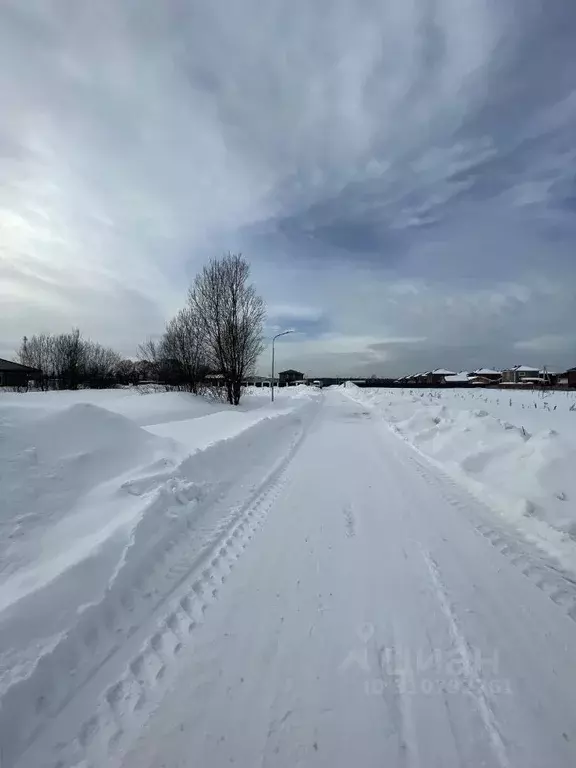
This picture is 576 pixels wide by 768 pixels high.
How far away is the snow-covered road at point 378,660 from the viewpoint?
7.04ft

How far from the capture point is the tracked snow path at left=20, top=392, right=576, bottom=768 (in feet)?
7.02

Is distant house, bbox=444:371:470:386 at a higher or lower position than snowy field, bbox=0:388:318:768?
higher

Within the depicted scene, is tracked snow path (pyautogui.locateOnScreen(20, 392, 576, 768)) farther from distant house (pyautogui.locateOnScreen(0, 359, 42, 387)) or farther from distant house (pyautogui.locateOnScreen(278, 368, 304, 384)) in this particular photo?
distant house (pyautogui.locateOnScreen(278, 368, 304, 384))

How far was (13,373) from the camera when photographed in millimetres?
Result: 53156

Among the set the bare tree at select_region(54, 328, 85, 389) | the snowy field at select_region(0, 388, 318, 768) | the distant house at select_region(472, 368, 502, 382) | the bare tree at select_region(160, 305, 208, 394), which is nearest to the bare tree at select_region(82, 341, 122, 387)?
the bare tree at select_region(54, 328, 85, 389)

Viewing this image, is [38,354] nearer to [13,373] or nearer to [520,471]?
[13,373]

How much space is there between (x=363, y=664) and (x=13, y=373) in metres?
64.5

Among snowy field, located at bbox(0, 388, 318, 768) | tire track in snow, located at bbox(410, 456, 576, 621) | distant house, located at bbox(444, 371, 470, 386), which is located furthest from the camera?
distant house, located at bbox(444, 371, 470, 386)

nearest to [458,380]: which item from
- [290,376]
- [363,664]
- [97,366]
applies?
[290,376]

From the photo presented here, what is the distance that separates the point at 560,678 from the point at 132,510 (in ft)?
15.7

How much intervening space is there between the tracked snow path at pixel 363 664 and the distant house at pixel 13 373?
60.7 m

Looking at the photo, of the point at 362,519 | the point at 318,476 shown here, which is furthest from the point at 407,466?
the point at 362,519

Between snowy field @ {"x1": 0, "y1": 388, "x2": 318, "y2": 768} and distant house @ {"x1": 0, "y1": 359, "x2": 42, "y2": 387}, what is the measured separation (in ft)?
184

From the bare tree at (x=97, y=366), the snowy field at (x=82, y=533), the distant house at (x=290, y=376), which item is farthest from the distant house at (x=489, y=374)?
the snowy field at (x=82, y=533)
